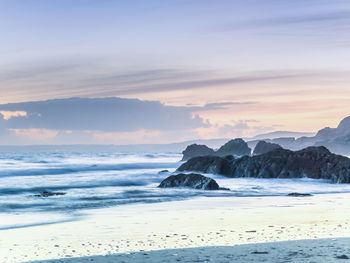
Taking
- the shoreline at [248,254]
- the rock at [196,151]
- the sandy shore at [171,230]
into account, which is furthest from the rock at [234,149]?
the shoreline at [248,254]

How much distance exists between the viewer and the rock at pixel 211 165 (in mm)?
43991

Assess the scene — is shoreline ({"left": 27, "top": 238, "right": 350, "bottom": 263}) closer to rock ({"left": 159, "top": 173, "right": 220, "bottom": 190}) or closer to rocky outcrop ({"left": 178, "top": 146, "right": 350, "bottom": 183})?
rock ({"left": 159, "top": 173, "right": 220, "bottom": 190})

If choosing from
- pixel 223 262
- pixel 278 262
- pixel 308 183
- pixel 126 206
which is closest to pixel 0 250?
pixel 223 262

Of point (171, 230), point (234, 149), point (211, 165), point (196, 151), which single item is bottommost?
point (196, 151)

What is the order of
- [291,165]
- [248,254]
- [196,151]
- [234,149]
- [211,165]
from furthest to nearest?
[196,151] < [234,149] < [211,165] < [291,165] < [248,254]

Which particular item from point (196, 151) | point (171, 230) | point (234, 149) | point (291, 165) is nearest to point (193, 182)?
point (291, 165)

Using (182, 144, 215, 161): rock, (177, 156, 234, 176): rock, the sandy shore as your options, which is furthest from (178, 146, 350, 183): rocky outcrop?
(182, 144, 215, 161): rock

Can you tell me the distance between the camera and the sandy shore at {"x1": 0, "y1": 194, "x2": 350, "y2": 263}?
432 inches

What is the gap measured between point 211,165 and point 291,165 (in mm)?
7894

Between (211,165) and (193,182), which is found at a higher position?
(211,165)

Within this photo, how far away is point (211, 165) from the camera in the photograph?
4562 cm

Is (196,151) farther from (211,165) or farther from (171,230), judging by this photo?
(171,230)

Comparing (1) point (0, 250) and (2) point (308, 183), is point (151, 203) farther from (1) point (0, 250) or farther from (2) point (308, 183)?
(2) point (308, 183)

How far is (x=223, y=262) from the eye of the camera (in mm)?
9055
